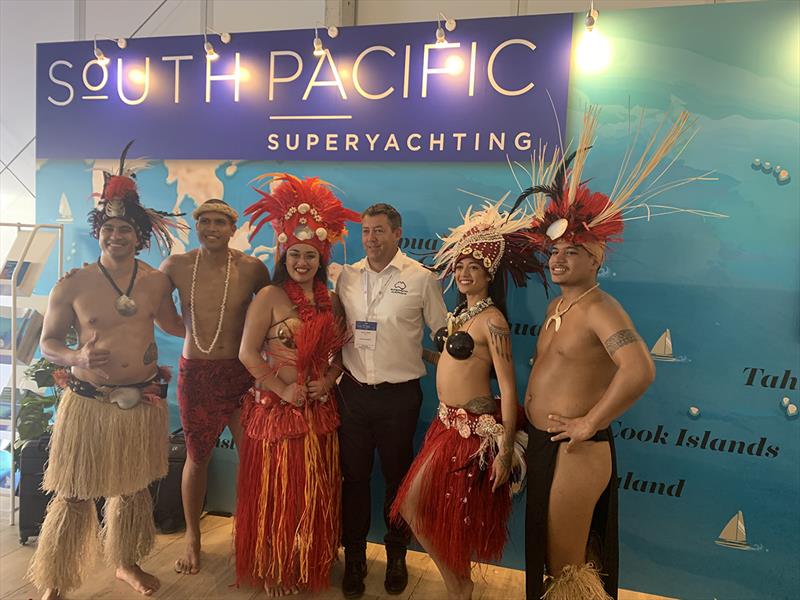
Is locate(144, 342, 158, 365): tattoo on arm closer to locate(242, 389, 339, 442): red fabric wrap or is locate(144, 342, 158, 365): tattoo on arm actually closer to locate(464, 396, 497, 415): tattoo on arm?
locate(242, 389, 339, 442): red fabric wrap

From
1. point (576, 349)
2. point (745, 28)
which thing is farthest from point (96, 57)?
point (745, 28)

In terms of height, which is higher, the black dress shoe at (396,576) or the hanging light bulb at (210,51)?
the hanging light bulb at (210,51)

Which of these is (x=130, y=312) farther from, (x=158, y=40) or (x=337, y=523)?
(x=158, y=40)

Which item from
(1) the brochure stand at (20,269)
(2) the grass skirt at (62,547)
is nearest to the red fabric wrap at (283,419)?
(2) the grass skirt at (62,547)

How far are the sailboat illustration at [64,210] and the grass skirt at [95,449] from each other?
149 cm

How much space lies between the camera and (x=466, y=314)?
245 cm

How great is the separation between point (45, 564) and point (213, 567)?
30.1 inches

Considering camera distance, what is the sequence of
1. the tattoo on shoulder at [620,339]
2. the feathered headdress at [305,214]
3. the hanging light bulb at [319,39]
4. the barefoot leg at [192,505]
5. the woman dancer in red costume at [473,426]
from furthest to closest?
the hanging light bulb at [319,39] < the barefoot leg at [192,505] < the feathered headdress at [305,214] < the woman dancer in red costume at [473,426] < the tattoo on shoulder at [620,339]

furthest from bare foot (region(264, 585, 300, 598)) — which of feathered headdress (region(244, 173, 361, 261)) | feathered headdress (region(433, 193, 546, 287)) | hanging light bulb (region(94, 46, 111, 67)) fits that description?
hanging light bulb (region(94, 46, 111, 67))

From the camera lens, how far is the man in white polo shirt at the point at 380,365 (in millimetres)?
2656

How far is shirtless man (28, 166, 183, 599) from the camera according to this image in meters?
2.52

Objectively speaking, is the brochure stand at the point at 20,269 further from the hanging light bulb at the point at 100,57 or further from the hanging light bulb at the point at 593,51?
the hanging light bulb at the point at 593,51

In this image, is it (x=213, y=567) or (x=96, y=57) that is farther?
(x=96, y=57)

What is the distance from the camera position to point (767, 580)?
2750 millimetres
